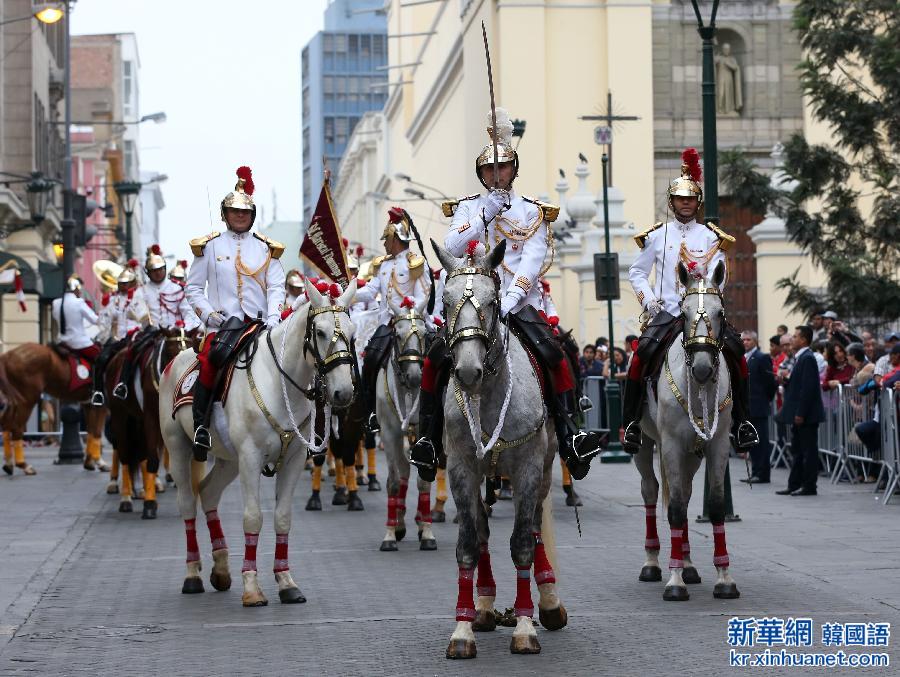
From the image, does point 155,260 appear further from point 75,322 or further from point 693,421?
point 693,421

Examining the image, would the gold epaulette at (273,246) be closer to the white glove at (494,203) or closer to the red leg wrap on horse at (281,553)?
the red leg wrap on horse at (281,553)

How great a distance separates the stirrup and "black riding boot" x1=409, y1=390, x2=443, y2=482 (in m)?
2.99

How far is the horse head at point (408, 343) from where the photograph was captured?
16109 millimetres

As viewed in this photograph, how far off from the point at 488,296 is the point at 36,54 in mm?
43860

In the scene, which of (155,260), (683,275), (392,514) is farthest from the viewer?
(155,260)

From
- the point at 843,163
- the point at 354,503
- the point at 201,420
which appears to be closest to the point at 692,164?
the point at 201,420

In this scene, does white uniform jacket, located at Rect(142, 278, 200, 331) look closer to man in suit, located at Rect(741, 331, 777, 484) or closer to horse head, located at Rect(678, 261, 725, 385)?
man in suit, located at Rect(741, 331, 777, 484)

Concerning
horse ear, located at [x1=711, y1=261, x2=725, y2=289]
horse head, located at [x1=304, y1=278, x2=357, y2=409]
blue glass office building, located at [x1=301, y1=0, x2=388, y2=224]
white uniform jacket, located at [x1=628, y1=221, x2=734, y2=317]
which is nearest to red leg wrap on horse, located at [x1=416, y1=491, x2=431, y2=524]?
white uniform jacket, located at [x1=628, y1=221, x2=734, y2=317]

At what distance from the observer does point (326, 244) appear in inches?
540

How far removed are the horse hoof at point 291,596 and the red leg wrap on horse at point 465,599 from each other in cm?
226

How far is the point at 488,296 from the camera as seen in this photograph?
979cm

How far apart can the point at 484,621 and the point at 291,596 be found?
6.14ft

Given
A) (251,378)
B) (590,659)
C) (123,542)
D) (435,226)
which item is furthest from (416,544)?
(435,226)

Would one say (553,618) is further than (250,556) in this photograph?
No
